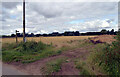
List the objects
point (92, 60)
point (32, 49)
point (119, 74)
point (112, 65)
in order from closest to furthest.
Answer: point (119, 74) < point (112, 65) < point (92, 60) < point (32, 49)

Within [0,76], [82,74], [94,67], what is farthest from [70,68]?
[0,76]

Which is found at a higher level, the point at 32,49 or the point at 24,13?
the point at 24,13

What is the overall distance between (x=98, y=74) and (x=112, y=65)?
834 millimetres

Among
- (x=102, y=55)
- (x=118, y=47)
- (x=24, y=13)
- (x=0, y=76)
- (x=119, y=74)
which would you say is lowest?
(x=0, y=76)

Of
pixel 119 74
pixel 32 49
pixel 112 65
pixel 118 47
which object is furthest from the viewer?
pixel 32 49

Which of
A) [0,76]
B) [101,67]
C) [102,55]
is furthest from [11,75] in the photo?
[102,55]

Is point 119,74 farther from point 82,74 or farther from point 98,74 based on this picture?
point 82,74

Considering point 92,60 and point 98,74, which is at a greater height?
point 92,60

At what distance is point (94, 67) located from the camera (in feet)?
13.7

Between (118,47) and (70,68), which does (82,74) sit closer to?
(70,68)

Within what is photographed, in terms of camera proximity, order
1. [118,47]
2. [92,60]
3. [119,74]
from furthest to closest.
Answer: [92,60]
[118,47]
[119,74]

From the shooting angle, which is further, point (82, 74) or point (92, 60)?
point (92, 60)

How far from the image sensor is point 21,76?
3.96 metres

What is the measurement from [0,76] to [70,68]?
3289 millimetres
